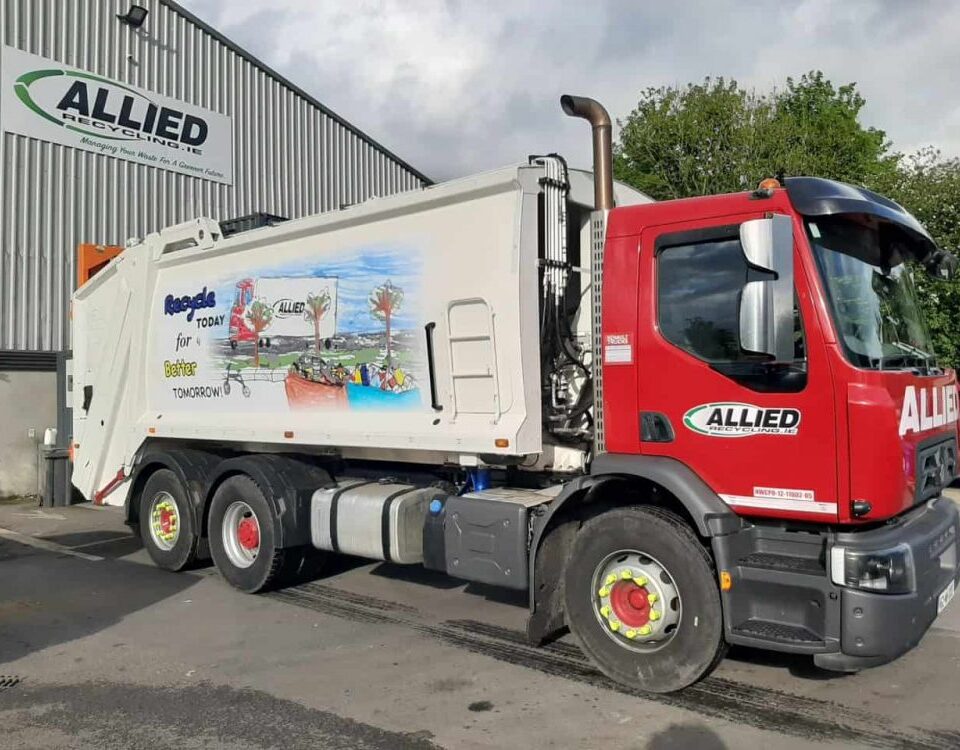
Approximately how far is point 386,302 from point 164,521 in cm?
364

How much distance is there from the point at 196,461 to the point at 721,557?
524 centimetres

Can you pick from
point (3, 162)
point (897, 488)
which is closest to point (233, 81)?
point (3, 162)

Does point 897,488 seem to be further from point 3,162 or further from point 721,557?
point 3,162

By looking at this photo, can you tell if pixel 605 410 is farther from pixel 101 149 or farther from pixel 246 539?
pixel 101 149

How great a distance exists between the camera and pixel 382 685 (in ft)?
16.2

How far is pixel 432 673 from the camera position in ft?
16.8

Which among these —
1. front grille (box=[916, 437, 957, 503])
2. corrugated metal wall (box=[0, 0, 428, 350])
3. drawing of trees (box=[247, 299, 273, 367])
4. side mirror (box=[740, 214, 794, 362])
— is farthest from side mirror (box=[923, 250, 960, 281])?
corrugated metal wall (box=[0, 0, 428, 350])

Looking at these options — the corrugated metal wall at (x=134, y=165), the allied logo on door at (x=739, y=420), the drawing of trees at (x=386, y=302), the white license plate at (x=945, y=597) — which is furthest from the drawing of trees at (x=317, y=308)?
the corrugated metal wall at (x=134, y=165)

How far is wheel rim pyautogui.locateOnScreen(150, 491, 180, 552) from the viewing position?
7.93m

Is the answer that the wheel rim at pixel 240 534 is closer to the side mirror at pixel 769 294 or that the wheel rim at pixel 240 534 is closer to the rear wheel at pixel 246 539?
the rear wheel at pixel 246 539

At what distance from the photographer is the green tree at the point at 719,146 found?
2009 cm

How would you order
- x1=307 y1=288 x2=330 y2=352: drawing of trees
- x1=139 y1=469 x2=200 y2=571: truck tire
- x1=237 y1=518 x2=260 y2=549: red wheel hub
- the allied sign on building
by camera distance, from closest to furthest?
x1=307 y1=288 x2=330 y2=352: drawing of trees → x1=237 y1=518 x2=260 y2=549: red wheel hub → x1=139 y1=469 x2=200 y2=571: truck tire → the allied sign on building

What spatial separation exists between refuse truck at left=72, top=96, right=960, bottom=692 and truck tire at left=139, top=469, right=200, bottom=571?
0.05 metres

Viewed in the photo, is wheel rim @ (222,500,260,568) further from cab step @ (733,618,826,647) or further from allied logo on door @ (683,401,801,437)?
cab step @ (733,618,826,647)
